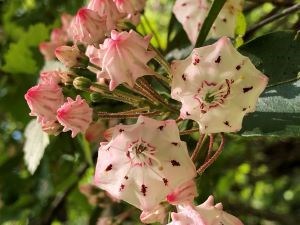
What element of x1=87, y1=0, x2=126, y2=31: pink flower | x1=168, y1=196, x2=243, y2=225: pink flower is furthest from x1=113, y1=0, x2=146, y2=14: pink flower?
x1=168, y1=196, x2=243, y2=225: pink flower

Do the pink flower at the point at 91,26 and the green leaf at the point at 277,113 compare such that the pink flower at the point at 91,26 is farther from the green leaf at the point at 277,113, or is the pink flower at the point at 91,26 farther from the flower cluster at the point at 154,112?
the green leaf at the point at 277,113

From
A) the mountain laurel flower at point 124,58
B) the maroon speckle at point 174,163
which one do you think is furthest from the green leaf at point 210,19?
the maroon speckle at point 174,163

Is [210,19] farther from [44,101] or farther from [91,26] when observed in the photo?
[44,101]

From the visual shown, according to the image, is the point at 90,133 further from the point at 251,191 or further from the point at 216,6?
the point at 251,191

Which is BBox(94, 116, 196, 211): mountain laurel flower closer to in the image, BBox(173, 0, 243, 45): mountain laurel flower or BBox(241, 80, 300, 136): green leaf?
BBox(241, 80, 300, 136): green leaf

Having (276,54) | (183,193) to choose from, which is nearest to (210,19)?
(276,54)

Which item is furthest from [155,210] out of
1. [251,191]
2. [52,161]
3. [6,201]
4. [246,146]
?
[251,191]

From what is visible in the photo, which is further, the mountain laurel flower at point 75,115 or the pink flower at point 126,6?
the pink flower at point 126,6
